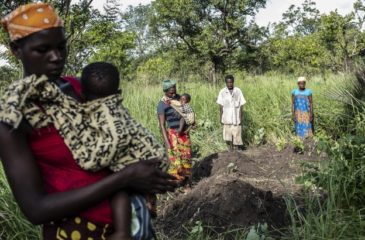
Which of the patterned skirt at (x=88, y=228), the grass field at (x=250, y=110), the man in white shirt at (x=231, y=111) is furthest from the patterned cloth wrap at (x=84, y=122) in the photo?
the man in white shirt at (x=231, y=111)

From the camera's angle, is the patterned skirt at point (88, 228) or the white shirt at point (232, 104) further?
the white shirt at point (232, 104)

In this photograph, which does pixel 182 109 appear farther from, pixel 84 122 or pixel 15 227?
pixel 84 122

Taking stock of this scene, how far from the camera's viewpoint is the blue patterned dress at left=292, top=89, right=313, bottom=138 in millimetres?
7820

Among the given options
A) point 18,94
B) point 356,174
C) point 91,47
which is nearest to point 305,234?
point 356,174

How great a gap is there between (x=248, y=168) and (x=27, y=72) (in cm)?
557

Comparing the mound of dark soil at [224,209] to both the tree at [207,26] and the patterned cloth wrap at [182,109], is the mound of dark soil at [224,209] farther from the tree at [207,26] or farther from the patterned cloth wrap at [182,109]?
the tree at [207,26]

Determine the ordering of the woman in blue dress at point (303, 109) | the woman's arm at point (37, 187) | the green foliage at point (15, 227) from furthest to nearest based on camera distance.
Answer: the woman in blue dress at point (303, 109) → the green foliage at point (15, 227) → the woman's arm at point (37, 187)

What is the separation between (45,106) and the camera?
47.8 inches

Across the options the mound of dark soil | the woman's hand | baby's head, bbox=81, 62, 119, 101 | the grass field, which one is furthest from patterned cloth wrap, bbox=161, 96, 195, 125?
the woman's hand

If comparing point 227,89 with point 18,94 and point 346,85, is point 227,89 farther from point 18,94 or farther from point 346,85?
point 18,94

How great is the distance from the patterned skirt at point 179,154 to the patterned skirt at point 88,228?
4.54 meters

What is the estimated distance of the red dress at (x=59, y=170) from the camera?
3.95ft

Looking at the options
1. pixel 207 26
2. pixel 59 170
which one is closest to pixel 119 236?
pixel 59 170

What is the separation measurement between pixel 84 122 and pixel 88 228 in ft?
0.95
